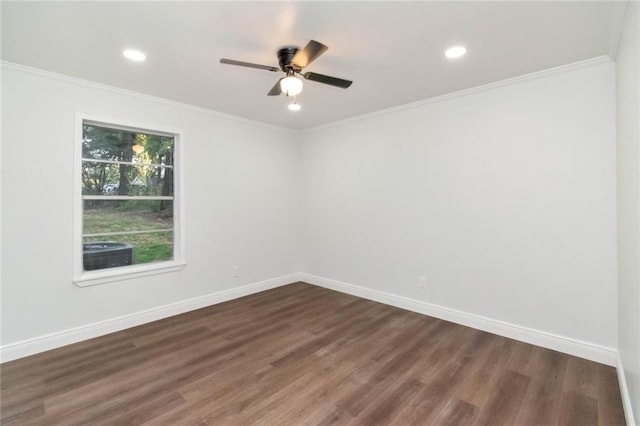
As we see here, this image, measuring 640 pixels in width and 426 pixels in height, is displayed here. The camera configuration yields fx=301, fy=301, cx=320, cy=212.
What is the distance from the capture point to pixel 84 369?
2.51 meters

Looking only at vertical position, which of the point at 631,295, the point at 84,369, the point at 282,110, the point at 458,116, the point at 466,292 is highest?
the point at 282,110

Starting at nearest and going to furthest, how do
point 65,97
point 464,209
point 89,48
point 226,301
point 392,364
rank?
point 89,48
point 392,364
point 65,97
point 464,209
point 226,301

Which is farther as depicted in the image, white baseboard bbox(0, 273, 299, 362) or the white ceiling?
white baseboard bbox(0, 273, 299, 362)

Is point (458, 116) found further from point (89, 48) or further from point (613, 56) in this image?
point (89, 48)

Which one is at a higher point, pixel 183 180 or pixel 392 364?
pixel 183 180

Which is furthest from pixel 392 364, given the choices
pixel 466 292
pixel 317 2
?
pixel 317 2

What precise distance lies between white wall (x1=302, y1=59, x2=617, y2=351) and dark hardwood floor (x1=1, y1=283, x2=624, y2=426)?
49cm

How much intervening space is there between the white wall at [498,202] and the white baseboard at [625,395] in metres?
0.32

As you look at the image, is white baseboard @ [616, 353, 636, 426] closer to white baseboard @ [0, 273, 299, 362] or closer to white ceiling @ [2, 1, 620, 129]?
white ceiling @ [2, 1, 620, 129]

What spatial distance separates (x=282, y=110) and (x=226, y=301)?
2.69 m

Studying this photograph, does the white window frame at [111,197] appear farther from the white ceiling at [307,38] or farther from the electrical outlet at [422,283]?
the electrical outlet at [422,283]

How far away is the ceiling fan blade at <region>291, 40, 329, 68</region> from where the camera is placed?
1.98 m

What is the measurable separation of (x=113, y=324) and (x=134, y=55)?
2.67 meters

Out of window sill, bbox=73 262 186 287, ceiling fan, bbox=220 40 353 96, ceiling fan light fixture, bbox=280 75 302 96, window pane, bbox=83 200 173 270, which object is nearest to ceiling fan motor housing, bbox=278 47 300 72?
ceiling fan, bbox=220 40 353 96
